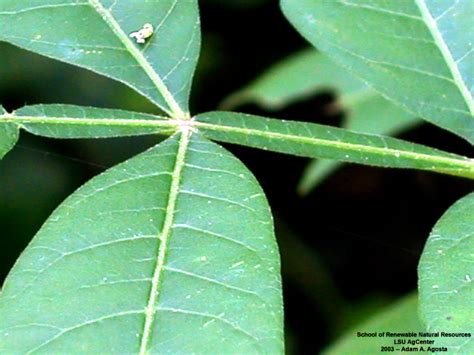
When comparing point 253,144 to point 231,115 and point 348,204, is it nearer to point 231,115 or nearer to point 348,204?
point 231,115

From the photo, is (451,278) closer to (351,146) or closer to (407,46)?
(351,146)

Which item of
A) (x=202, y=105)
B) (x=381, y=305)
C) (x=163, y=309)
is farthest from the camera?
(x=202, y=105)

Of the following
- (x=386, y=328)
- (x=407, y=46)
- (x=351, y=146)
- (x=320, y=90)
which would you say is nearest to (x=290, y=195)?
(x=320, y=90)

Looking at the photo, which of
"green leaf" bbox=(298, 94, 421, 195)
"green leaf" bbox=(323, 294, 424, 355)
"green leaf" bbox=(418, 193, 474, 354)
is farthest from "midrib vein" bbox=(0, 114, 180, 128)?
"green leaf" bbox=(298, 94, 421, 195)

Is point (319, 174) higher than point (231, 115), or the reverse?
point (319, 174)

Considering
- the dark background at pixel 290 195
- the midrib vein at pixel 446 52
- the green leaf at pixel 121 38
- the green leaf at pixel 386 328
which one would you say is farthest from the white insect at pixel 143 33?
the dark background at pixel 290 195

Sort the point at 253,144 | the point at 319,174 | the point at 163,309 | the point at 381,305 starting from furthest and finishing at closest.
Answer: the point at 381,305 → the point at 319,174 → the point at 253,144 → the point at 163,309

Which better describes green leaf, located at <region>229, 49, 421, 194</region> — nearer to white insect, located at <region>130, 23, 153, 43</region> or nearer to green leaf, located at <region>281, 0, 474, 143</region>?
green leaf, located at <region>281, 0, 474, 143</region>

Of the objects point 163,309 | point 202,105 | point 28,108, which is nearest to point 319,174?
point 202,105
